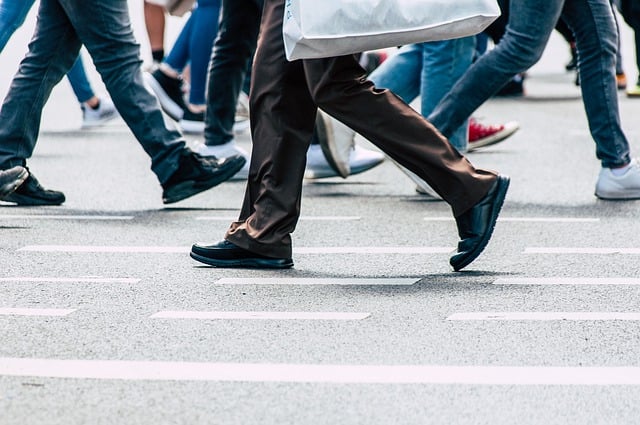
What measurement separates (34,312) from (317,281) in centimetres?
87

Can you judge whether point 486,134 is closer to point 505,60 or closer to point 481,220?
point 505,60

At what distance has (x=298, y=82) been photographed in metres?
4.32

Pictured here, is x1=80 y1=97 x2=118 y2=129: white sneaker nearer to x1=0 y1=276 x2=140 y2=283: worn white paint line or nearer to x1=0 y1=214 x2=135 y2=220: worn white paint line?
x1=0 y1=214 x2=135 y2=220: worn white paint line

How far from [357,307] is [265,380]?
2.55 ft

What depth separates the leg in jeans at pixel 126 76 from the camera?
5520mm

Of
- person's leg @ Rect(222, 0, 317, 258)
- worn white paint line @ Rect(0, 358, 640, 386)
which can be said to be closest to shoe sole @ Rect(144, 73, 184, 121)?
person's leg @ Rect(222, 0, 317, 258)

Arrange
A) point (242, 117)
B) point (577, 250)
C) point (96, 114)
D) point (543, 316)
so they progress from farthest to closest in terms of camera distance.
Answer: point (96, 114)
point (242, 117)
point (577, 250)
point (543, 316)

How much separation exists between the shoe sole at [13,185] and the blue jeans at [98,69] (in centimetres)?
25

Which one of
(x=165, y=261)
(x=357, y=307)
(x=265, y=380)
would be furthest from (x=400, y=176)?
(x=265, y=380)

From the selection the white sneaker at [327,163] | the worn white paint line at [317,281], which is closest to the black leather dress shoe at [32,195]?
the white sneaker at [327,163]

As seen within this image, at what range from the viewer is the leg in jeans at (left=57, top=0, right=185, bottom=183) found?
5.52m

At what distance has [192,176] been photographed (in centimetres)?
561

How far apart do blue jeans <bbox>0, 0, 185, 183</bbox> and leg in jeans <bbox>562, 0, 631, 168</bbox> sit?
5.35ft

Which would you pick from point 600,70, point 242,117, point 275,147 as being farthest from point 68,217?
point 242,117
